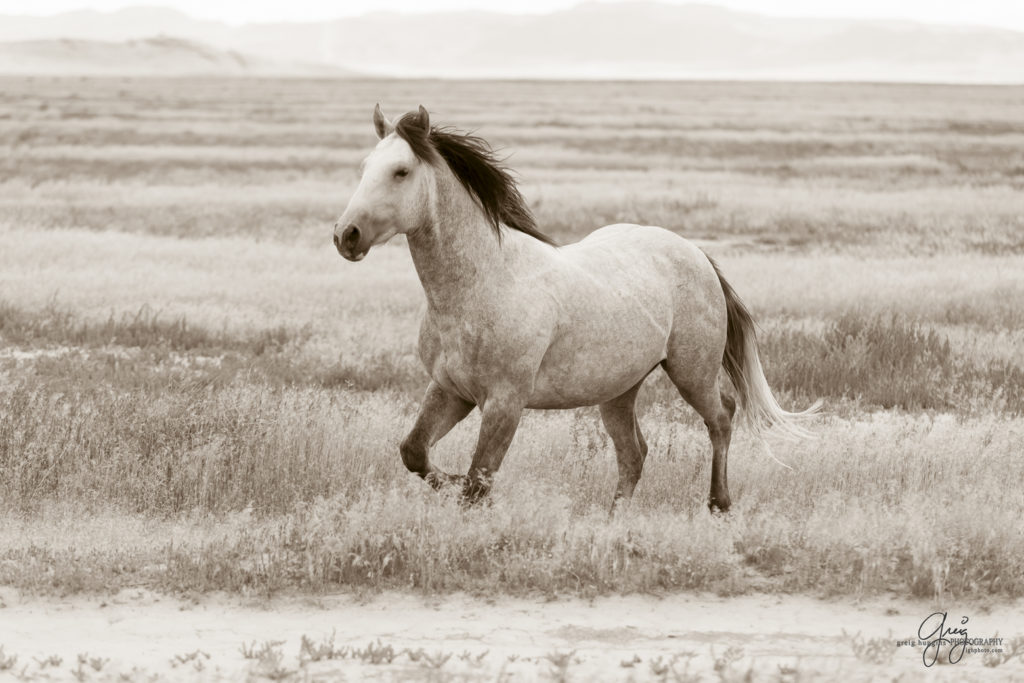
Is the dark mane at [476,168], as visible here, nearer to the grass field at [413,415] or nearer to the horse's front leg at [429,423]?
the horse's front leg at [429,423]

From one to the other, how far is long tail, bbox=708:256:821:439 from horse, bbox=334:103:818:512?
51 cm

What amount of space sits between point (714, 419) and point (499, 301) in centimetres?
176

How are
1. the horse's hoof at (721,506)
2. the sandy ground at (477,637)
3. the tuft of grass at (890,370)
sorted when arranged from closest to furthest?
the sandy ground at (477,637), the horse's hoof at (721,506), the tuft of grass at (890,370)

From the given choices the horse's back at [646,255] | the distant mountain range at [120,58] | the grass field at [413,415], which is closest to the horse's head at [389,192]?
the horse's back at [646,255]

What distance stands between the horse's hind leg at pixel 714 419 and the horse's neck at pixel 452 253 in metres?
1.51

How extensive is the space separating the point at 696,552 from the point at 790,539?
0.60m

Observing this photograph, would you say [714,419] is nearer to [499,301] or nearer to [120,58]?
[499,301]

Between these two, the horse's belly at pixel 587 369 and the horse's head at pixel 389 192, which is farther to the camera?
the horse's belly at pixel 587 369

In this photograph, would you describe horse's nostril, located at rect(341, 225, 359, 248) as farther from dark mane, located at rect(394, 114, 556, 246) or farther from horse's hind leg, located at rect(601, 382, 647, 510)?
horse's hind leg, located at rect(601, 382, 647, 510)

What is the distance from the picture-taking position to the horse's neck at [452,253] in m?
6.16

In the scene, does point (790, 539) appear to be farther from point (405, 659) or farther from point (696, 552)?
point (405, 659)

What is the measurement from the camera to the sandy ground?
4898 millimetres

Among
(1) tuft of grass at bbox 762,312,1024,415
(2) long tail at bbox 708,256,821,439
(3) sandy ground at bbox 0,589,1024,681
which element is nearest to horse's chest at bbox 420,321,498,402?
(3) sandy ground at bbox 0,589,1024,681

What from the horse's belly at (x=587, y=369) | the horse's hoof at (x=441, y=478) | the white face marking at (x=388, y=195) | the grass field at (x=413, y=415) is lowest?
the grass field at (x=413, y=415)
